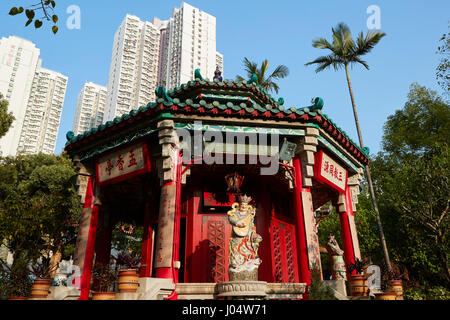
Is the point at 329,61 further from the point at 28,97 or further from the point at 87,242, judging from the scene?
the point at 28,97

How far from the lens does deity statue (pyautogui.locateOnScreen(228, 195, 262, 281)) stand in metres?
8.14

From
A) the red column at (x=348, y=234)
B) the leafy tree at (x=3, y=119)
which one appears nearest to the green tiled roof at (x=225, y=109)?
the red column at (x=348, y=234)

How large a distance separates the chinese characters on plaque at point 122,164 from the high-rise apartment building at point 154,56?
88.8 m

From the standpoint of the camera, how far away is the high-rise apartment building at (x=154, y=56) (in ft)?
328

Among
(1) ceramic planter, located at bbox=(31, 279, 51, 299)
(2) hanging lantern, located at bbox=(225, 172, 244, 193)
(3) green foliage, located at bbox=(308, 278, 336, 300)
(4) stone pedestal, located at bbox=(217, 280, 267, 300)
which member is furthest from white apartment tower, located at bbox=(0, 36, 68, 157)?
→ (3) green foliage, located at bbox=(308, 278, 336, 300)

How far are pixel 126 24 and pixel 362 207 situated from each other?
4071 inches

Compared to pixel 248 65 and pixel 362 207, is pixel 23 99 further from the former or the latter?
pixel 362 207

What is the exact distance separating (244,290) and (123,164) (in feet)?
19.6

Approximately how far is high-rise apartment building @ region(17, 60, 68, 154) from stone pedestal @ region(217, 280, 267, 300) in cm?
10266

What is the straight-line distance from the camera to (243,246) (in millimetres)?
8492

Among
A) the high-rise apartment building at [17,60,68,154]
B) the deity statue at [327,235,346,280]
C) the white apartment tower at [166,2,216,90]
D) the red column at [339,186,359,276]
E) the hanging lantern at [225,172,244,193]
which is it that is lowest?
the deity statue at [327,235,346,280]

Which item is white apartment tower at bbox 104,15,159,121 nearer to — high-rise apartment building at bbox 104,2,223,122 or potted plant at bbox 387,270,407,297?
high-rise apartment building at bbox 104,2,223,122

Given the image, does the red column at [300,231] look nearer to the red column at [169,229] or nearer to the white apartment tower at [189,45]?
the red column at [169,229]

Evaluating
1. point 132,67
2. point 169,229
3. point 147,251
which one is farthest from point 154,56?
point 169,229
